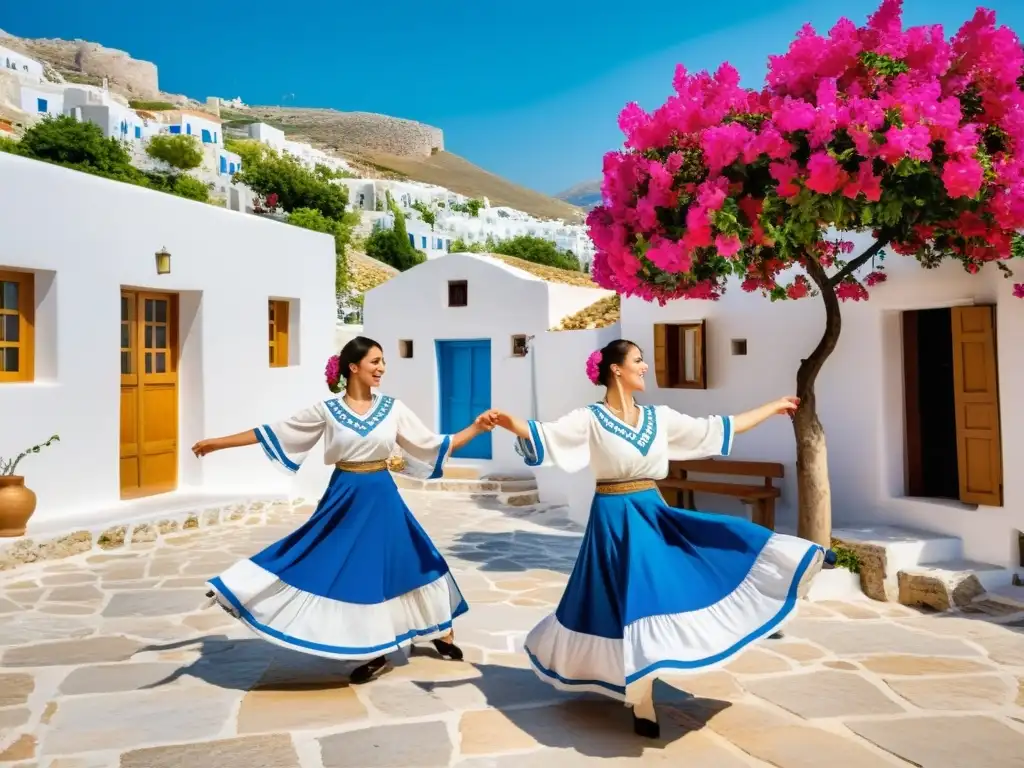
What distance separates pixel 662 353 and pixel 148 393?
230 inches

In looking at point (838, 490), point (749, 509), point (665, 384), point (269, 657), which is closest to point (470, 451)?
point (665, 384)

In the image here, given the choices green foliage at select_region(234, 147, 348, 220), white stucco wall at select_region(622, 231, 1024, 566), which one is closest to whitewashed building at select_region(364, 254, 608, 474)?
white stucco wall at select_region(622, 231, 1024, 566)

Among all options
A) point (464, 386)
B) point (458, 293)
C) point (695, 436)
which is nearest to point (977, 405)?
point (695, 436)

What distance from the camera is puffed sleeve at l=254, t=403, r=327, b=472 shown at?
15.8 ft

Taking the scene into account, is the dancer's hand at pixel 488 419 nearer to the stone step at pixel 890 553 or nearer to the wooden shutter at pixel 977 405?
the stone step at pixel 890 553

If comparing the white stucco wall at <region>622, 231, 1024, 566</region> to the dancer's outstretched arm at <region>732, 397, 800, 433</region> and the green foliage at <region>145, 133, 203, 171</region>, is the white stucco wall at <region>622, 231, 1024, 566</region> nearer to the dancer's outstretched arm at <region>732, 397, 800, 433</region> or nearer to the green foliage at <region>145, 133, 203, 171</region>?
the dancer's outstretched arm at <region>732, 397, 800, 433</region>

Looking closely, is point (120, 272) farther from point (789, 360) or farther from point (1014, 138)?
point (1014, 138)

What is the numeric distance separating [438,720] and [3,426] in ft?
19.9

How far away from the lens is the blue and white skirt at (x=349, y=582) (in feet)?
14.4

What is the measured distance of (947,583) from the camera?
6.25 metres

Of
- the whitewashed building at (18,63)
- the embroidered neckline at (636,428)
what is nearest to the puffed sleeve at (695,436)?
the embroidered neckline at (636,428)

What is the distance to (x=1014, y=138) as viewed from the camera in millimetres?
5465

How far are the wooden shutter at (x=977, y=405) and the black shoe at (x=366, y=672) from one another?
484 cm

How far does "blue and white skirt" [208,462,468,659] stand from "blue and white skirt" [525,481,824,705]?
85 cm
